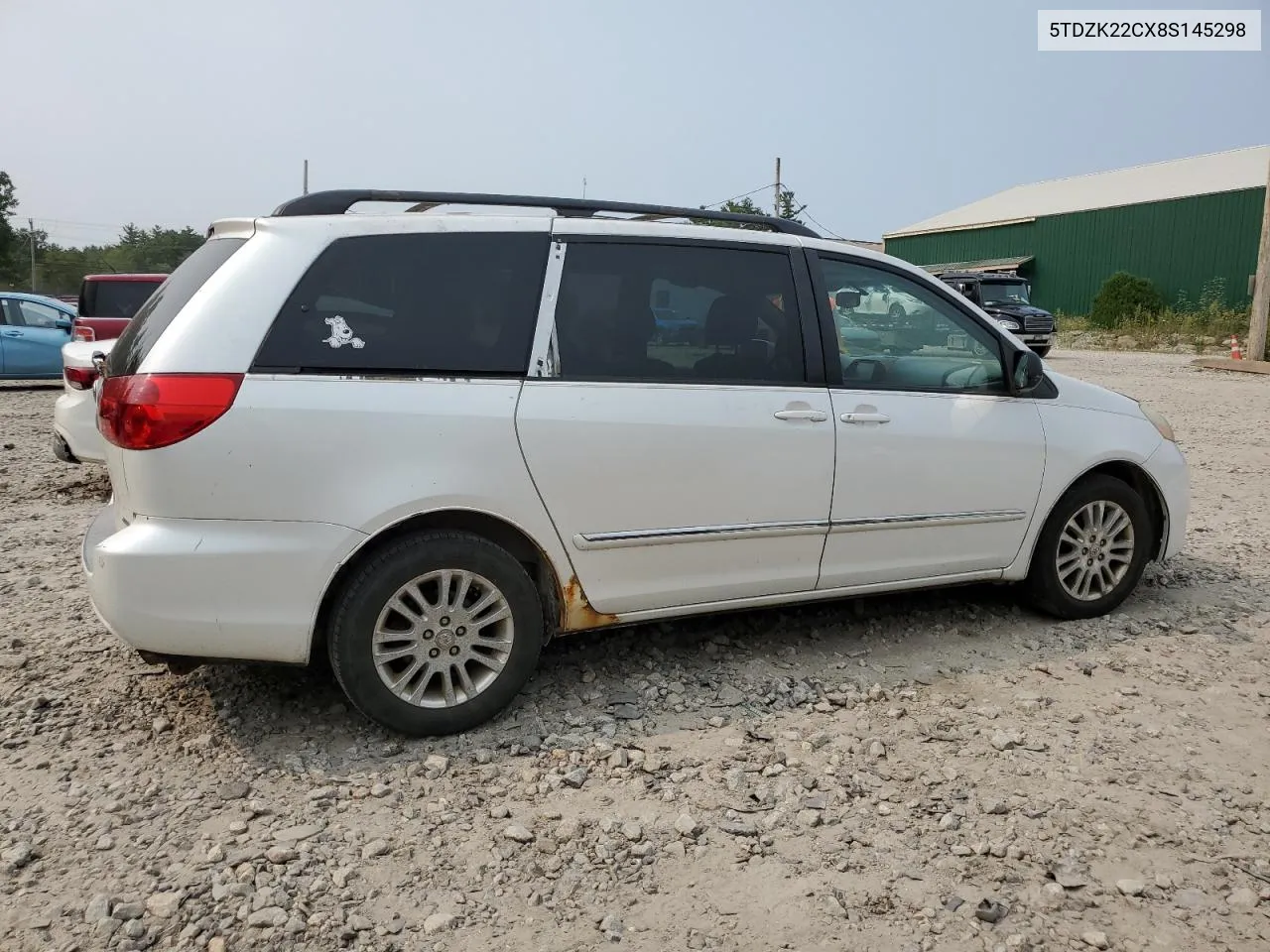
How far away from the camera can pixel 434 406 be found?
3.29 m

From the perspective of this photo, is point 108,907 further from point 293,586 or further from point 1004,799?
point 1004,799

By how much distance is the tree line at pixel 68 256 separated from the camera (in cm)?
5041

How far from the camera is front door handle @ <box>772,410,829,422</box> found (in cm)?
381

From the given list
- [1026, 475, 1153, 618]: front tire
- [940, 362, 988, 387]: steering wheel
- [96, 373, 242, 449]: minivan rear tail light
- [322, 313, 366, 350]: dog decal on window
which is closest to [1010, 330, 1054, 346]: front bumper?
[1026, 475, 1153, 618]: front tire

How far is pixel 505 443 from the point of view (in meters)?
3.36

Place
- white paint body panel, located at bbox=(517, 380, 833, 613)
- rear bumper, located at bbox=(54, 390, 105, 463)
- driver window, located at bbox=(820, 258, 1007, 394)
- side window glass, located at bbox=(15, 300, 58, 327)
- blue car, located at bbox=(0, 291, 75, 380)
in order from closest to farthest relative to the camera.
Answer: white paint body panel, located at bbox=(517, 380, 833, 613) < driver window, located at bbox=(820, 258, 1007, 394) < rear bumper, located at bbox=(54, 390, 105, 463) < blue car, located at bbox=(0, 291, 75, 380) < side window glass, located at bbox=(15, 300, 58, 327)

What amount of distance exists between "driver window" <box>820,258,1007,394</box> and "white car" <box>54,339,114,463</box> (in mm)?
4949

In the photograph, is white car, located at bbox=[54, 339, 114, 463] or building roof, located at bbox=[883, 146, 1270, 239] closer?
white car, located at bbox=[54, 339, 114, 463]

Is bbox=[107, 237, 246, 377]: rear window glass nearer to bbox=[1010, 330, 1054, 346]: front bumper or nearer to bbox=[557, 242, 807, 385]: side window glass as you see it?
bbox=[557, 242, 807, 385]: side window glass

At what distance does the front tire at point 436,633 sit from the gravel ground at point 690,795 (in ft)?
0.47

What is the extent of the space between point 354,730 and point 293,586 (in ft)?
2.14

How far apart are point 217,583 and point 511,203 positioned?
1733 millimetres

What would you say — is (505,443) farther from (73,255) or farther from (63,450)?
(73,255)

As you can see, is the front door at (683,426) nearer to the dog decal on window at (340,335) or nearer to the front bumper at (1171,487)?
the dog decal on window at (340,335)
